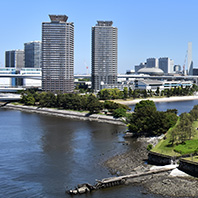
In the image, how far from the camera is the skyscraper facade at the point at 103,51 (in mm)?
99438

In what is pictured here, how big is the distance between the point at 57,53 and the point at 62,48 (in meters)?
1.66

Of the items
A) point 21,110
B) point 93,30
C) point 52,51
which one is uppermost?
point 93,30

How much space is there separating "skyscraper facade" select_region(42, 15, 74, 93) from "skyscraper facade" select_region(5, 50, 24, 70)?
292ft

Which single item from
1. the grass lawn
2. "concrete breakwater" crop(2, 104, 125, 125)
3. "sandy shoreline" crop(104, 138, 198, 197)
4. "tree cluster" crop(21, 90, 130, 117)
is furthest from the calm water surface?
"tree cluster" crop(21, 90, 130, 117)

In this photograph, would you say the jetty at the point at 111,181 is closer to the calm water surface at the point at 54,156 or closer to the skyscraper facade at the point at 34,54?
the calm water surface at the point at 54,156

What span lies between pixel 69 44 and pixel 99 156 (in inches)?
2226

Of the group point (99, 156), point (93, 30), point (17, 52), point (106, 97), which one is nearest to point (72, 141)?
point (99, 156)

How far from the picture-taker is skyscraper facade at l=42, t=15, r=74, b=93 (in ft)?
269

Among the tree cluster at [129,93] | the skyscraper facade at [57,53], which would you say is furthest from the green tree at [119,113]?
the skyscraper facade at [57,53]

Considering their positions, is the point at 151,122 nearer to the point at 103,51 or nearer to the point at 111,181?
the point at 111,181

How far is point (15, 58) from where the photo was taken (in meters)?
172

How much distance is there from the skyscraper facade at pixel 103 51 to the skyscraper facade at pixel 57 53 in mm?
15195

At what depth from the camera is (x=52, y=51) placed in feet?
273

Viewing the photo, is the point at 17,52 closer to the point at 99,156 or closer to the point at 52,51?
the point at 52,51
